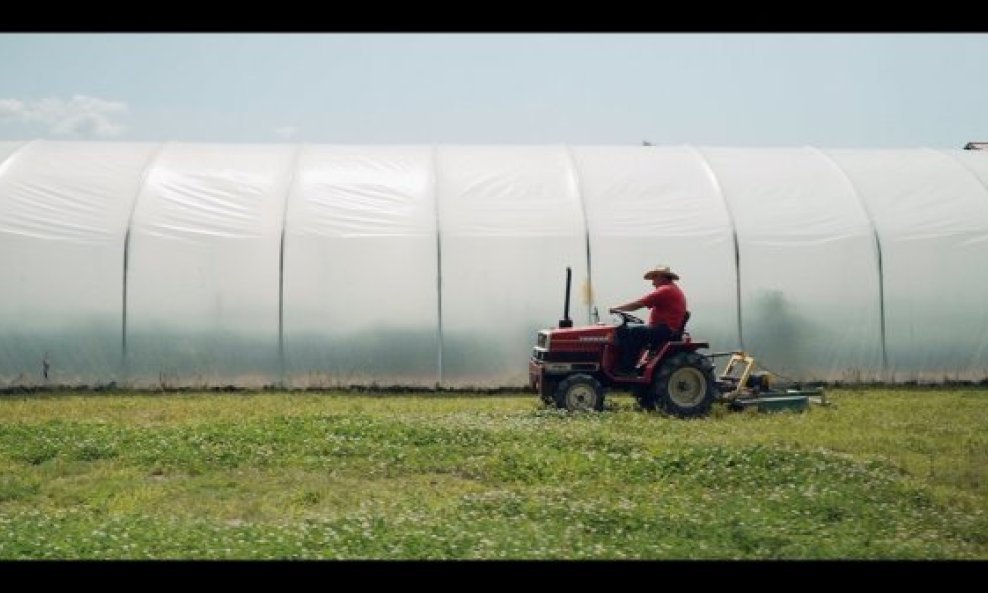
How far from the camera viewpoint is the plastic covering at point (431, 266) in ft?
73.9

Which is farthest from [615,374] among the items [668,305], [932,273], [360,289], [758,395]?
[932,273]

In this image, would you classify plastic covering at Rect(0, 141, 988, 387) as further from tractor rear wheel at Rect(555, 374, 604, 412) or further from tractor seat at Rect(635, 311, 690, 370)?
tractor rear wheel at Rect(555, 374, 604, 412)

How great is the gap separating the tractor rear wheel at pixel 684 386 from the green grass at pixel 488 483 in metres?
0.51

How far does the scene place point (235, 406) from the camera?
19.5 meters

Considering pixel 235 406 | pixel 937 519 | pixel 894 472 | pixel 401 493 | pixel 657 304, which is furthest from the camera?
pixel 235 406

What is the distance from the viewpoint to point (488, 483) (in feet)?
41.5

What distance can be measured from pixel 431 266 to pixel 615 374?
249 inches

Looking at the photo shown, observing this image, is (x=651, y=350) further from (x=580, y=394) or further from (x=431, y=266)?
(x=431, y=266)

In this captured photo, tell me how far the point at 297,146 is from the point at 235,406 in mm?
9914

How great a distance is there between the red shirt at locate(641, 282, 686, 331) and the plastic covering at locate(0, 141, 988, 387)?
15.3ft

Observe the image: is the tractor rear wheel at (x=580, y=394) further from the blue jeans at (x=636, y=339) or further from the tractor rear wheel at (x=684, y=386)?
the tractor rear wheel at (x=684, y=386)

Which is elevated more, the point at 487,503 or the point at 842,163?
the point at 842,163

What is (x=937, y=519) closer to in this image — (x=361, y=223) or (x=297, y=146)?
(x=361, y=223)
